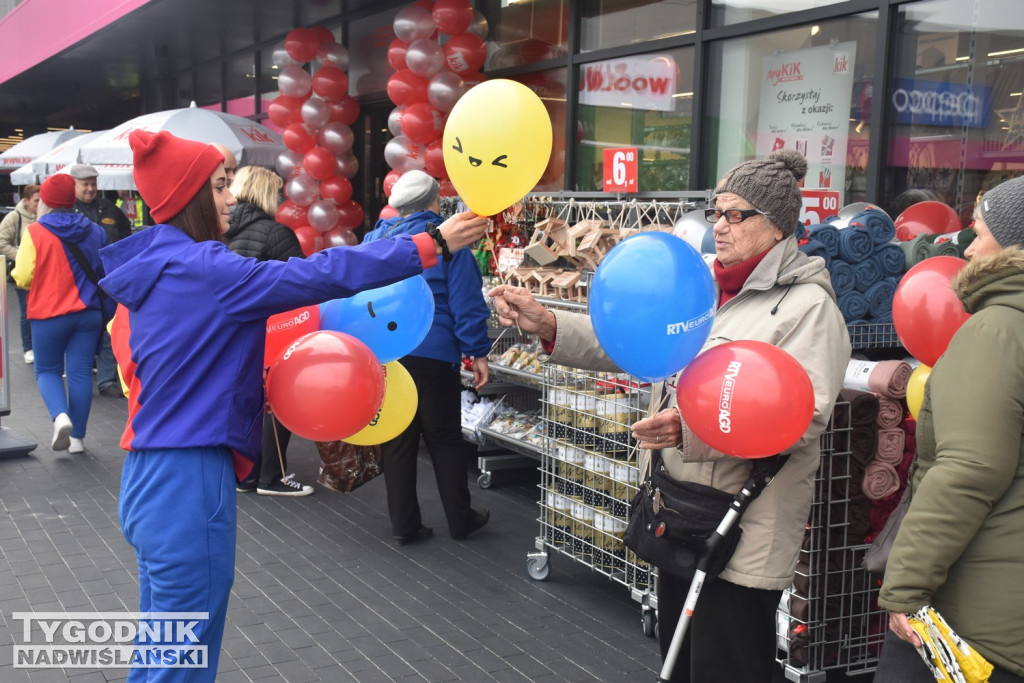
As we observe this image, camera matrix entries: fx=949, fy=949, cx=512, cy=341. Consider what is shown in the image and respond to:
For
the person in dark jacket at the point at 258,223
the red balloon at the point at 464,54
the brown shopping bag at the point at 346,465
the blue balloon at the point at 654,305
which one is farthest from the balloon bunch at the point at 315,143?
the blue balloon at the point at 654,305

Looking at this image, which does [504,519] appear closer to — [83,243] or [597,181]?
[597,181]

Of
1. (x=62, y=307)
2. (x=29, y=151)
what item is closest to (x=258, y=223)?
(x=62, y=307)

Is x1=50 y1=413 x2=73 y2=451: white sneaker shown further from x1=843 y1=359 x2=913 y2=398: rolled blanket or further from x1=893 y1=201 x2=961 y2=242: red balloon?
x1=893 y1=201 x2=961 y2=242: red balloon

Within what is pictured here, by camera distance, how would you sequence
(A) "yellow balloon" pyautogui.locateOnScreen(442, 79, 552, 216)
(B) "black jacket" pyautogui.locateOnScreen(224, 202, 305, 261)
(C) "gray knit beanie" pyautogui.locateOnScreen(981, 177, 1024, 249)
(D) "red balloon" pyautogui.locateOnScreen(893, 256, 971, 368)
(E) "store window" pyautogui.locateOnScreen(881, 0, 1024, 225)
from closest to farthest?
(C) "gray knit beanie" pyautogui.locateOnScreen(981, 177, 1024, 249) → (D) "red balloon" pyautogui.locateOnScreen(893, 256, 971, 368) → (A) "yellow balloon" pyautogui.locateOnScreen(442, 79, 552, 216) → (E) "store window" pyautogui.locateOnScreen(881, 0, 1024, 225) → (B) "black jacket" pyautogui.locateOnScreen(224, 202, 305, 261)

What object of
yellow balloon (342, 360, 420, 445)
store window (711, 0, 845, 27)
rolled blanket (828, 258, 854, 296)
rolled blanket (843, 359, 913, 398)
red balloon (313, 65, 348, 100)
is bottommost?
yellow balloon (342, 360, 420, 445)

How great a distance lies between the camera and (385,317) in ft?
10.8

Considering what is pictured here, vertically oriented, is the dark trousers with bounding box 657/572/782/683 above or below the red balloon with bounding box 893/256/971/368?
below

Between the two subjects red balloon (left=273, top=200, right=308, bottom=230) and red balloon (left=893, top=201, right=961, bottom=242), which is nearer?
red balloon (left=893, top=201, right=961, bottom=242)

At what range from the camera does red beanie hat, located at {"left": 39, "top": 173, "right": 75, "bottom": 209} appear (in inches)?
290

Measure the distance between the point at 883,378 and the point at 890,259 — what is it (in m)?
0.63

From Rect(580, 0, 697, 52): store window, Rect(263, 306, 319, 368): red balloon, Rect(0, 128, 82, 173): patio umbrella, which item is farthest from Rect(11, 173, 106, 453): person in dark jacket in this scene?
Rect(0, 128, 82, 173): patio umbrella

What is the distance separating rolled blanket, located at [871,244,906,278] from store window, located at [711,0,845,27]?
2.41 meters

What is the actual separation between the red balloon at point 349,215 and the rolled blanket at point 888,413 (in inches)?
279

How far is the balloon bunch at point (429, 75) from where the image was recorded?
7875 mm
